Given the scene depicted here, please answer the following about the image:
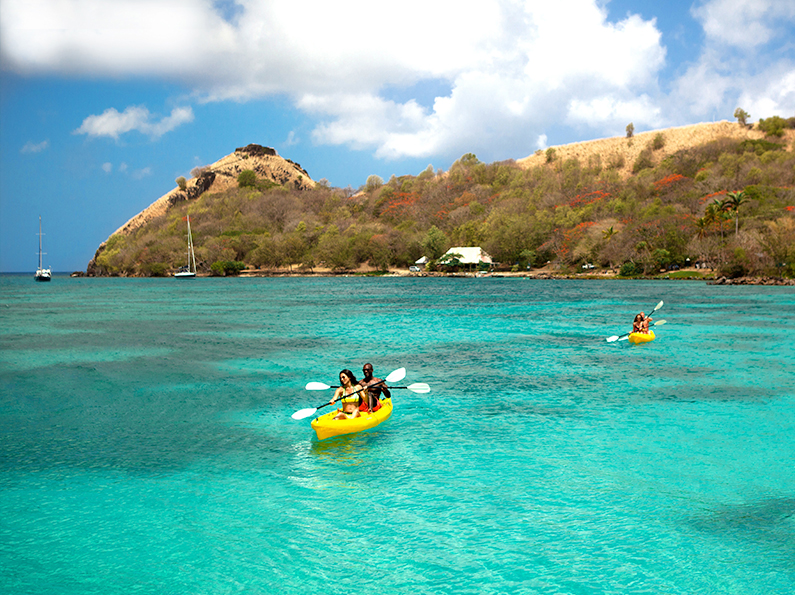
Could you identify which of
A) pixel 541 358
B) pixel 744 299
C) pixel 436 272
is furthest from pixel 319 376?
pixel 436 272

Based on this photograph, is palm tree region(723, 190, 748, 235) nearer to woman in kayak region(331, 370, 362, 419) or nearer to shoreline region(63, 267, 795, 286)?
shoreline region(63, 267, 795, 286)

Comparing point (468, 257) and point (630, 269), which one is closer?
point (630, 269)

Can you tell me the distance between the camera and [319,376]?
2533 cm

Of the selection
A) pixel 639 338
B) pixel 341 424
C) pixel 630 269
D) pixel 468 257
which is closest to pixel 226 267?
pixel 468 257

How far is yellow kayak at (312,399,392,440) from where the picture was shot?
50.2 ft

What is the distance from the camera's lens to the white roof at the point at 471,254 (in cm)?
15327

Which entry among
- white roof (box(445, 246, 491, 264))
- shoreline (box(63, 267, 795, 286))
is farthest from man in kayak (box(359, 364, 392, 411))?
white roof (box(445, 246, 491, 264))

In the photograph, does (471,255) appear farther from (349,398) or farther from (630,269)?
(349,398)

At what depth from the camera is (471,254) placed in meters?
156

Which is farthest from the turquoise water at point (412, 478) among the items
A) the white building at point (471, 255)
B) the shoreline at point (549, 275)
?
the white building at point (471, 255)

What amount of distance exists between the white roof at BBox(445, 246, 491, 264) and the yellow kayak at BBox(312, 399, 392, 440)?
453 ft

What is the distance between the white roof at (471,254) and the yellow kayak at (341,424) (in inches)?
5432

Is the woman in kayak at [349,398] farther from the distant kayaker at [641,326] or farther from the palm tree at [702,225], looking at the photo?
the palm tree at [702,225]

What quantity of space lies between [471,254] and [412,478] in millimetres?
145183
